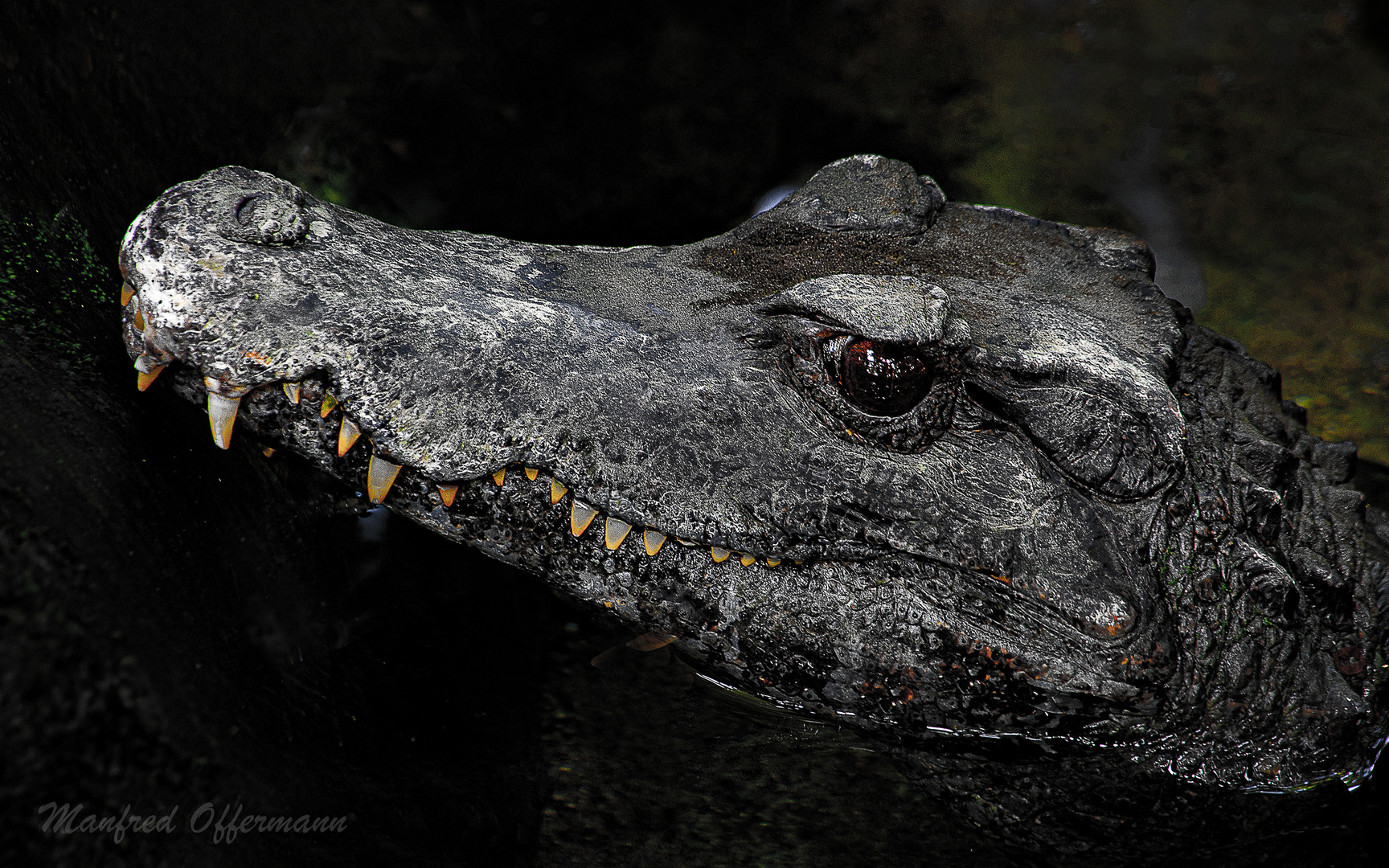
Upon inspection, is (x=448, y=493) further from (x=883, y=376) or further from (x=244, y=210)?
(x=883, y=376)

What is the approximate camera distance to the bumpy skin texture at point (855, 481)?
2.04m

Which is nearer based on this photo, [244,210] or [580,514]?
[244,210]

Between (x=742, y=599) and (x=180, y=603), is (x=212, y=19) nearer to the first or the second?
(x=180, y=603)

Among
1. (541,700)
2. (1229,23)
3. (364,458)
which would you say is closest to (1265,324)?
(1229,23)

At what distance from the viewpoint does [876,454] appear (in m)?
2.32

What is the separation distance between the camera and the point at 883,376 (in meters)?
2.30

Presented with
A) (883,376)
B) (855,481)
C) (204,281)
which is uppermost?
(883,376)

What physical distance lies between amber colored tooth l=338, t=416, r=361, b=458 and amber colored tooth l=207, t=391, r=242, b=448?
0.23 metres

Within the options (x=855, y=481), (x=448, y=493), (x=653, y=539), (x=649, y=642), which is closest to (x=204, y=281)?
(x=448, y=493)

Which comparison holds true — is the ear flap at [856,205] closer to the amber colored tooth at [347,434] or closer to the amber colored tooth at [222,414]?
the amber colored tooth at [347,434]

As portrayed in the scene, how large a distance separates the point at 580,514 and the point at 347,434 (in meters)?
0.58

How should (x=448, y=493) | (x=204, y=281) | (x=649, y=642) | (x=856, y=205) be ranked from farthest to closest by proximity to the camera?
1. (x=856, y=205)
2. (x=649, y=642)
3. (x=448, y=493)
4. (x=204, y=281)

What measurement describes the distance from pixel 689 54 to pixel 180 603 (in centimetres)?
438

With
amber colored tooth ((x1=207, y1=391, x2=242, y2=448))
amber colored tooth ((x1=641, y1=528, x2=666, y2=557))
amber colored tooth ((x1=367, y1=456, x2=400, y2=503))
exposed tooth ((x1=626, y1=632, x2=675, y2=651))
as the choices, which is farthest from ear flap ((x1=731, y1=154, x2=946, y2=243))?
amber colored tooth ((x1=207, y1=391, x2=242, y2=448))
